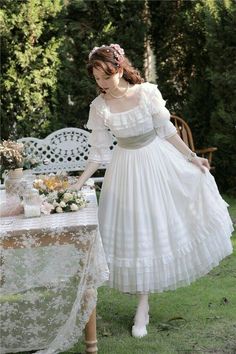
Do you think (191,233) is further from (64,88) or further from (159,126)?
(64,88)

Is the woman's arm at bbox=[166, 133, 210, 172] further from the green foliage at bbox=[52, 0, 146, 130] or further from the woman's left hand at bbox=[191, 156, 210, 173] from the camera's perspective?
the green foliage at bbox=[52, 0, 146, 130]

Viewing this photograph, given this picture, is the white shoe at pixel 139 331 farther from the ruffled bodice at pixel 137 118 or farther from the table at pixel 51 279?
the ruffled bodice at pixel 137 118

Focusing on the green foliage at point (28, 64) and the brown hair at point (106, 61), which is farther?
the green foliage at point (28, 64)

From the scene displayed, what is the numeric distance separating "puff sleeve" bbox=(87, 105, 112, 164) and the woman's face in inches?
7.1

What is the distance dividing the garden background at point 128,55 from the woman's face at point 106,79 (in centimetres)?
347

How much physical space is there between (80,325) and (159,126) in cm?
115

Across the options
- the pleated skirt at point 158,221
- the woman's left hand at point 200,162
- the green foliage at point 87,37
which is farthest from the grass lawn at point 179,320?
the green foliage at point 87,37

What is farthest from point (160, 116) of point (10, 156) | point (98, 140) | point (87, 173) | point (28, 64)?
point (28, 64)

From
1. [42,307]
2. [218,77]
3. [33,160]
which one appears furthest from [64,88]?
[42,307]

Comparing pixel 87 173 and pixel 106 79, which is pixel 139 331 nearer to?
pixel 87 173

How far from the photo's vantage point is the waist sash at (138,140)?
127 inches

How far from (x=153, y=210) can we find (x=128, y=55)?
4.27 m

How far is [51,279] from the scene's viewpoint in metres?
2.65

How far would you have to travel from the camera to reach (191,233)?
319cm
